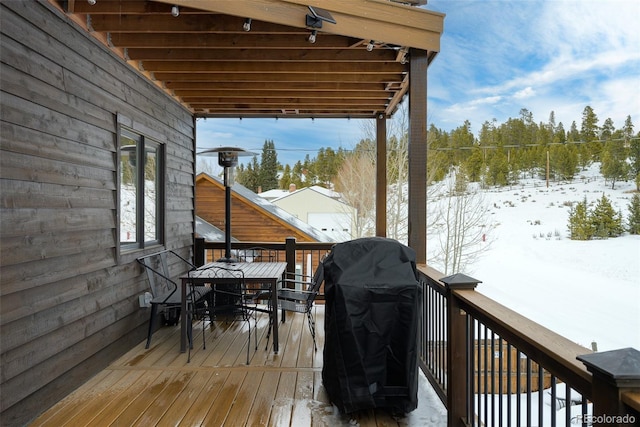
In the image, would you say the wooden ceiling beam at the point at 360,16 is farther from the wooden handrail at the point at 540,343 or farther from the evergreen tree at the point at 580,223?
the evergreen tree at the point at 580,223

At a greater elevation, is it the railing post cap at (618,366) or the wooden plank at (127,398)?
the railing post cap at (618,366)

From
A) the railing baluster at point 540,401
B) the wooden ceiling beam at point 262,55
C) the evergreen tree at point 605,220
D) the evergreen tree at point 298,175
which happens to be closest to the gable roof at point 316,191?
the evergreen tree at point 298,175

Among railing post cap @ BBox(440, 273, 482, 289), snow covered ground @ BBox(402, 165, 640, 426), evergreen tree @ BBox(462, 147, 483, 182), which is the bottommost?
snow covered ground @ BBox(402, 165, 640, 426)

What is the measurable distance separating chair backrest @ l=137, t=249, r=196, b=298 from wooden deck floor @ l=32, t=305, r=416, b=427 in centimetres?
59

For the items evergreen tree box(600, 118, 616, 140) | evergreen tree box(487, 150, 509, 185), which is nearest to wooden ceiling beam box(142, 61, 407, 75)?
evergreen tree box(487, 150, 509, 185)

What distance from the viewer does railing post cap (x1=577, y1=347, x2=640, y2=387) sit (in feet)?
3.19

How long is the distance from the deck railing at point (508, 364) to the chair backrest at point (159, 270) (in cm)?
252

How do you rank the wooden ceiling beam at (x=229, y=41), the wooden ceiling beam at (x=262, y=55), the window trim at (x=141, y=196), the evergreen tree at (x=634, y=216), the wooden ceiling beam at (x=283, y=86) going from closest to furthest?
the wooden ceiling beam at (x=229, y=41) < the window trim at (x=141, y=196) < the wooden ceiling beam at (x=262, y=55) < the wooden ceiling beam at (x=283, y=86) < the evergreen tree at (x=634, y=216)

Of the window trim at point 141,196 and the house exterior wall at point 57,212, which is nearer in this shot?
the house exterior wall at point 57,212

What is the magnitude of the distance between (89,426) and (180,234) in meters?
3.14

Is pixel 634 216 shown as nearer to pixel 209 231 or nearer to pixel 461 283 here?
pixel 209 231

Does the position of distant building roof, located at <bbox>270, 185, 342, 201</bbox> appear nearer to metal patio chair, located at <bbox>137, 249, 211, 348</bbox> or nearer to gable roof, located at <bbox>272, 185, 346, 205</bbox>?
gable roof, located at <bbox>272, 185, 346, 205</bbox>

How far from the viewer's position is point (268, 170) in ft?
62.8

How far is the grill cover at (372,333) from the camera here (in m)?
2.38
